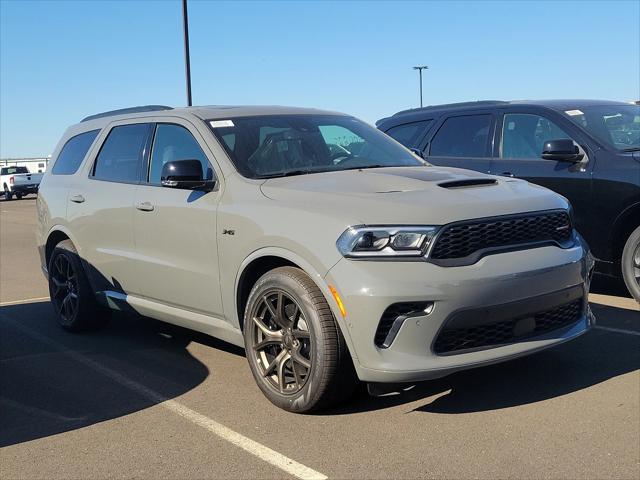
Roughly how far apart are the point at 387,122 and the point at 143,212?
167 inches

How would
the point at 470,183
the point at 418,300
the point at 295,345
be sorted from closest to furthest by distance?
the point at 418,300
the point at 295,345
the point at 470,183

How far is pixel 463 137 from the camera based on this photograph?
306 inches

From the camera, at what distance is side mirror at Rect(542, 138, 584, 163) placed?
6.46 metres

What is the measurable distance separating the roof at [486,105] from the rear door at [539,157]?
0.16 metres

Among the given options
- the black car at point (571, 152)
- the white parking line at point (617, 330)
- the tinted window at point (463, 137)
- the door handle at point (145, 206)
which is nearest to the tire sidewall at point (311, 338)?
the door handle at point (145, 206)

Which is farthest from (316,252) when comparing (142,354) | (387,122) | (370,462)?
(387,122)

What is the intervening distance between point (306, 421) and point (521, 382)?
1396 millimetres

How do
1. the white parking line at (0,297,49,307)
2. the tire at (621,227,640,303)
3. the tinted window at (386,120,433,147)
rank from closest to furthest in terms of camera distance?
the tire at (621,227,640,303) → the white parking line at (0,297,49,307) → the tinted window at (386,120,433,147)

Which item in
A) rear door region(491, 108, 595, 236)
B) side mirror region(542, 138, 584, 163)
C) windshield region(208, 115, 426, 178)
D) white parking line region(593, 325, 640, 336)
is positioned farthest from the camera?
rear door region(491, 108, 595, 236)

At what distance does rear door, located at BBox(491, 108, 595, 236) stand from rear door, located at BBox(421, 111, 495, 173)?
0.44ft

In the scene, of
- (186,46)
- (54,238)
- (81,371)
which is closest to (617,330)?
(81,371)

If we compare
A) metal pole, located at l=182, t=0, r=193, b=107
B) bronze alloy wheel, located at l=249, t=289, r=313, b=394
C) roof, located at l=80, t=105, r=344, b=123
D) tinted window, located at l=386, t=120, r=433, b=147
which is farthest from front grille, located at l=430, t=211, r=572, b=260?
metal pole, located at l=182, t=0, r=193, b=107

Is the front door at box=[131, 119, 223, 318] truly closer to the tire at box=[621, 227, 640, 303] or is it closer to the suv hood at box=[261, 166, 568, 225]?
the suv hood at box=[261, 166, 568, 225]

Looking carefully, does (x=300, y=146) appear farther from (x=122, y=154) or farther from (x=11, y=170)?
(x=11, y=170)
